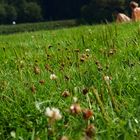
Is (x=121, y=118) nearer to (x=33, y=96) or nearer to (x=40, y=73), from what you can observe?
(x=33, y=96)

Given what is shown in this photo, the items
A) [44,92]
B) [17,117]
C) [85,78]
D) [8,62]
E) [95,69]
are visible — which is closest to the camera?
[17,117]

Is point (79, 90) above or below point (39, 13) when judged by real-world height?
above

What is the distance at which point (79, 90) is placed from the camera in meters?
2.88

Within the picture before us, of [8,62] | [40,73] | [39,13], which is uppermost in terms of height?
[40,73]

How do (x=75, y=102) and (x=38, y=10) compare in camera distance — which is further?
(x=38, y=10)

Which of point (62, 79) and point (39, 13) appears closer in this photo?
point (62, 79)

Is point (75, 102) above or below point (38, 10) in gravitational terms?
above

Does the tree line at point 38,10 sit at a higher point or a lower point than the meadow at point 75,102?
lower

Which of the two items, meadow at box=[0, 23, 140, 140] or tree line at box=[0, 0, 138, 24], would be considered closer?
meadow at box=[0, 23, 140, 140]

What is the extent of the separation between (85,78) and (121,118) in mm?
919

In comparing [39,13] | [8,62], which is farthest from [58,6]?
[8,62]

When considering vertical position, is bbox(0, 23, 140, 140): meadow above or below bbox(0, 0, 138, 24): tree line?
above

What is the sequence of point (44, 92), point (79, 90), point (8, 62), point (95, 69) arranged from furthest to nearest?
point (8, 62) < point (95, 69) < point (44, 92) < point (79, 90)

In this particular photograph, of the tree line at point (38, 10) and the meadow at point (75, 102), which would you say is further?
the tree line at point (38, 10)
